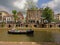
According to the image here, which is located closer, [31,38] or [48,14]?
[31,38]

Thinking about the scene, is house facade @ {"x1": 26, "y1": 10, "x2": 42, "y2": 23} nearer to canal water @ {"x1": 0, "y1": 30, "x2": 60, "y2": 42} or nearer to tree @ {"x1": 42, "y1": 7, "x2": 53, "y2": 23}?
tree @ {"x1": 42, "y1": 7, "x2": 53, "y2": 23}

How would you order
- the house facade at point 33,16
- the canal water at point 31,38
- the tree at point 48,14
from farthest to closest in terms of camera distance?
the house facade at point 33,16 < the tree at point 48,14 < the canal water at point 31,38

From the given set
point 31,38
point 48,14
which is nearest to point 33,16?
point 48,14

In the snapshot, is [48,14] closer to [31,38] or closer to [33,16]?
[33,16]

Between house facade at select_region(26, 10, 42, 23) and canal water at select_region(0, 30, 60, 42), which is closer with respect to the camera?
canal water at select_region(0, 30, 60, 42)

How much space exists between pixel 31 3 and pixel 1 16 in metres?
26.0

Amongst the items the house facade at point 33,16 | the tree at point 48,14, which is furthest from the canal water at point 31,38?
the house facade at point 33,16

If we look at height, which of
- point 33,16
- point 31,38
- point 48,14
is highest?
point 48,14

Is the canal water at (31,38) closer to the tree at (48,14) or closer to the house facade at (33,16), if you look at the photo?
the tree at (48,14)

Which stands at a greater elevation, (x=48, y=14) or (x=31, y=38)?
(x=48, y=14)

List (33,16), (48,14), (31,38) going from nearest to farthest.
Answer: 1. (31,38)
2. (48,14)
3. (33,16)

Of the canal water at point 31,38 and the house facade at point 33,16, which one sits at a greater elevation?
the house facade at point 33,16

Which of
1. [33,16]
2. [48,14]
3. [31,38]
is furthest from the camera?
[33,16]

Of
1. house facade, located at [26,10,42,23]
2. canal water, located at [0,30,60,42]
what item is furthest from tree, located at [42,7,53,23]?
canal water, located at [0,30,60,42]
